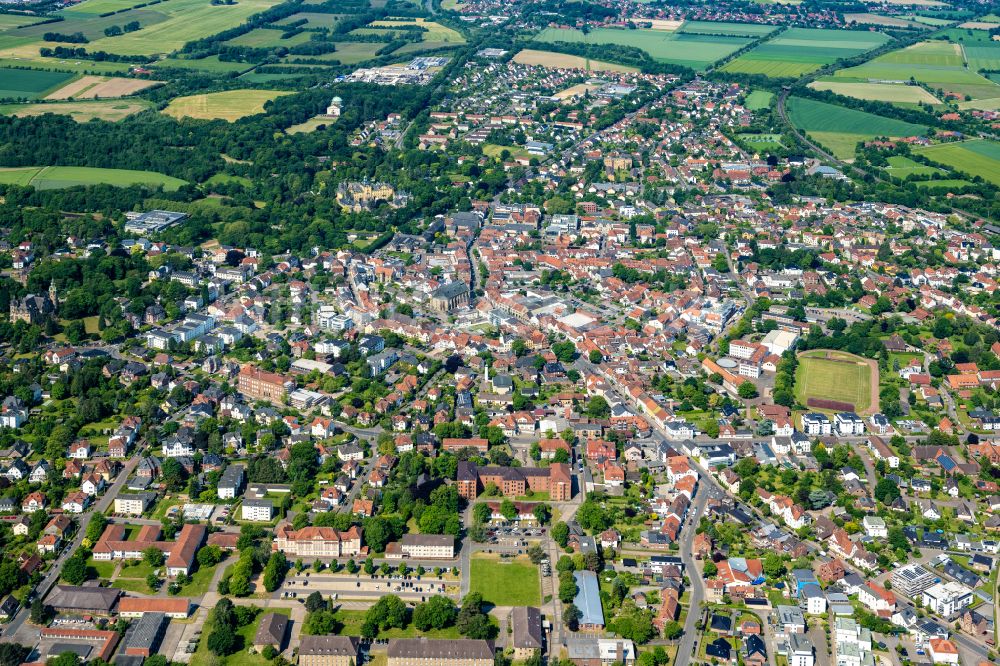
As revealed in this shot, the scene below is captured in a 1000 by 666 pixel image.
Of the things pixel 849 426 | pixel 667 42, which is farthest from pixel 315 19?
pixel 849 426

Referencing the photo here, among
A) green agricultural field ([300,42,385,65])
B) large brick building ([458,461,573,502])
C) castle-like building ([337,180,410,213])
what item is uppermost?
large brick building ([458,461,573,502])

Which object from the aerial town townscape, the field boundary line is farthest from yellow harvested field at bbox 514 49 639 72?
the field boundary line

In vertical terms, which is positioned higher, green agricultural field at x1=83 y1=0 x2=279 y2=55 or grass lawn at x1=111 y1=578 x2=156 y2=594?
green agricultural field at x1=83 y1=0 x2=279 y2=55

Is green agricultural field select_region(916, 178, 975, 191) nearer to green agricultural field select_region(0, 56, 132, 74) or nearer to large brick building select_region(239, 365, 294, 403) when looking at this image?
large brick building select_region(239, 365, 294, 403)

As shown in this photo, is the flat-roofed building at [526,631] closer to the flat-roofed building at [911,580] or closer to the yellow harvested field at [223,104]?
the flat-roofed building at [911,580]

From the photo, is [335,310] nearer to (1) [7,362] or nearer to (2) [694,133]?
(1) [7,362]

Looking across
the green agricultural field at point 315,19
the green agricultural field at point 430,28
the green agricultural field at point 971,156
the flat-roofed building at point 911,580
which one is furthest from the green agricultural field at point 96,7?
the flat-roofed building at point 911,580

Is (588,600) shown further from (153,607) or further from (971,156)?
(971,156)
